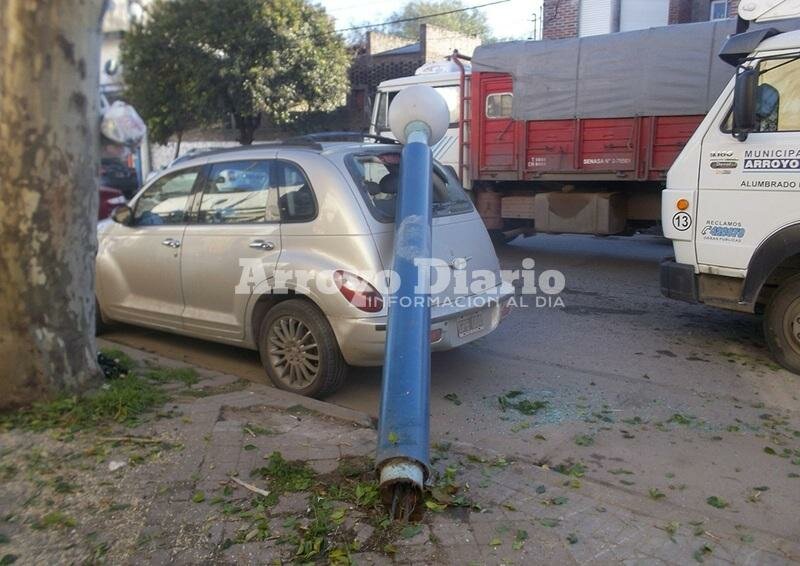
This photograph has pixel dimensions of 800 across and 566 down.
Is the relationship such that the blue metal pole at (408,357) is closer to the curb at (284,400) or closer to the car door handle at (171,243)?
the curb at (284,400)

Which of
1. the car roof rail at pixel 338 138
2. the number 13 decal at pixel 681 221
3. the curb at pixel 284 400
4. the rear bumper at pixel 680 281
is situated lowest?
the curb at pixel 284 400

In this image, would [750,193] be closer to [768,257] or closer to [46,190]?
[768,257]

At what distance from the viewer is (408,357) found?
4031 millimetres

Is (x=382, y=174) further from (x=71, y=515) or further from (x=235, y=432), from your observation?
(x=71, y=515)

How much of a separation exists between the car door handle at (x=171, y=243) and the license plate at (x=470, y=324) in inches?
94.0

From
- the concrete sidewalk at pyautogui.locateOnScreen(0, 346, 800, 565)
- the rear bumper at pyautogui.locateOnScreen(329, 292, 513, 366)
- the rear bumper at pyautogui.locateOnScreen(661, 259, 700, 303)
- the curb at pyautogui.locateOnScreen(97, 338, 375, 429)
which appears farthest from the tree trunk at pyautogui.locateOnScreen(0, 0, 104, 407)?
the rear bumper at pyautogui.locateOnScreen(661, 259, 700, 303)

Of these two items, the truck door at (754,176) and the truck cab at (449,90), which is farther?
the truck cab at (449,90)

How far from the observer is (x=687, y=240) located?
6047mm

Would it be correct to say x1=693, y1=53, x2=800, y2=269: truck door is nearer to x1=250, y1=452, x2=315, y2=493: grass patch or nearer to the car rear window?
the car rear window

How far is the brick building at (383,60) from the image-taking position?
76.6 ft

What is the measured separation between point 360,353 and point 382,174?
142cm

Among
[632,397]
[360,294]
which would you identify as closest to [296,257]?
[360,294]

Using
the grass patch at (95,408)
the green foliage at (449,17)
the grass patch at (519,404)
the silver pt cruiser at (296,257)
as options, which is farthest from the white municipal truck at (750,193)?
the green foliage at (449,17)

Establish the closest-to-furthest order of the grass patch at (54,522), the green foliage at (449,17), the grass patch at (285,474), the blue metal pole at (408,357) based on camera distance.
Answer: the grass patch at (54,522)
the blue metal pole at (408,357)
the grass patch at (285,474)
the green foliage at (449,17)
